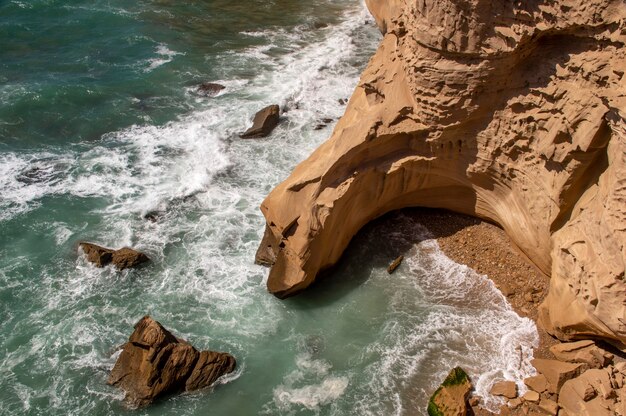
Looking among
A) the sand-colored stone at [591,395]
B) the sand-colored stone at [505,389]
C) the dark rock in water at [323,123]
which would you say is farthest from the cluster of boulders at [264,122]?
the sand-colored stone at [591,395]

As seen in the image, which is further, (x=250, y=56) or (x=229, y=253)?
(x=250, y=56)

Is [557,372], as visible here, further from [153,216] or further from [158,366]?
[153,216]

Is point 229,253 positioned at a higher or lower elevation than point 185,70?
lower

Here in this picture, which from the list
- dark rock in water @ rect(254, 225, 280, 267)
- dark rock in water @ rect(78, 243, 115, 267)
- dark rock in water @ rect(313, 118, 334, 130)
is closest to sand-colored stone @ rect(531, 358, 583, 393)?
dark rock in water @ rect(254, 225, 280, 267)

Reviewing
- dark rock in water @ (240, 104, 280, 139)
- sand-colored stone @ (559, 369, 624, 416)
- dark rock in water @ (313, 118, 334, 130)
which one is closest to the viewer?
sand-colored stone @ (559, 369, 624, 416)

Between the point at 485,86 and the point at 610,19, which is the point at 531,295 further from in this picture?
the point at 610,19

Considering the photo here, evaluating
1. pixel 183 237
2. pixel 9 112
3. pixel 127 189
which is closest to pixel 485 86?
pixel 183 237

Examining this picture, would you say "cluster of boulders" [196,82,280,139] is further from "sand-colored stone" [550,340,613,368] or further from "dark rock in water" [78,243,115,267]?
"sand-colored stone" [550,340,613,368]
